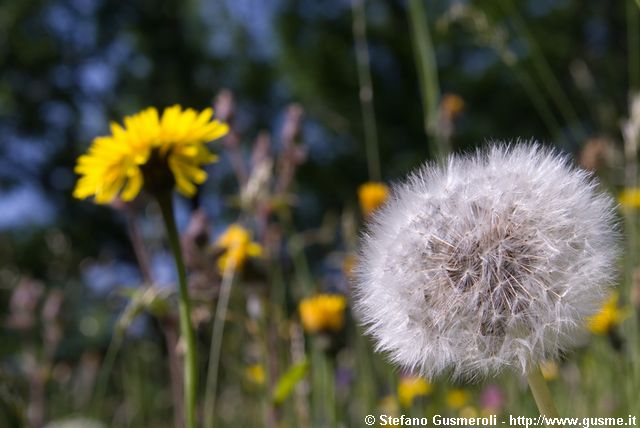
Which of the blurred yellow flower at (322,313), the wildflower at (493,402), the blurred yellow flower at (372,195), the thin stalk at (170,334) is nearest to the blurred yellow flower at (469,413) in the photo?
the wildflower at (493,402)

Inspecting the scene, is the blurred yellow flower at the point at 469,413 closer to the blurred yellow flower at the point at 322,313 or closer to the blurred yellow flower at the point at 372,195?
the blurred yellow flower at the point at 322,313

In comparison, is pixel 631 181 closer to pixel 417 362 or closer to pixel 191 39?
pixel 417 362

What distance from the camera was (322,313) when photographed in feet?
5.58

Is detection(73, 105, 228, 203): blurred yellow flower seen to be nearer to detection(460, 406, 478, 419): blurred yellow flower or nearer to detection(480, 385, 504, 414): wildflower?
detection(460, 406, 478, 419): blurred yellow flower

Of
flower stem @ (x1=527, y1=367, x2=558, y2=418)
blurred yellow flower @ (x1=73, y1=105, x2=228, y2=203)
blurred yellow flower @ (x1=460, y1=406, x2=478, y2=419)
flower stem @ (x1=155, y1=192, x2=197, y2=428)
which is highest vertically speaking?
blurred yellow flower @ (x1=73, y1=105, x2=228, y2=203)

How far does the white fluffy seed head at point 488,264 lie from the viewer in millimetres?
795

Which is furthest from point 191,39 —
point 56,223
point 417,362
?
point 417,362

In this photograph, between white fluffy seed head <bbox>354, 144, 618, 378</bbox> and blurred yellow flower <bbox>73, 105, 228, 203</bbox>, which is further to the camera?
blurred yellow flower <bbox>73, 105, 228, 203</bbox>

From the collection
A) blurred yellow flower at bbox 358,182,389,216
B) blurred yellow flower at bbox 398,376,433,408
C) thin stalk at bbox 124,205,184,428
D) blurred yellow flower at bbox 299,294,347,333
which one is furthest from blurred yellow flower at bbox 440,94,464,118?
thin stalk at bbox 124,205,184,428

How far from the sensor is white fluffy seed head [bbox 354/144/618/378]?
0.79m

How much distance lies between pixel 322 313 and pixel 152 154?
0.76 m

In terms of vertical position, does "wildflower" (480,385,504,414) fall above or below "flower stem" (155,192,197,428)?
above

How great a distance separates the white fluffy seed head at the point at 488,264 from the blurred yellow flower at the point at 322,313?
75 centimetres

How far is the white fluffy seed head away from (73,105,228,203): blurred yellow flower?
30 centimetres
